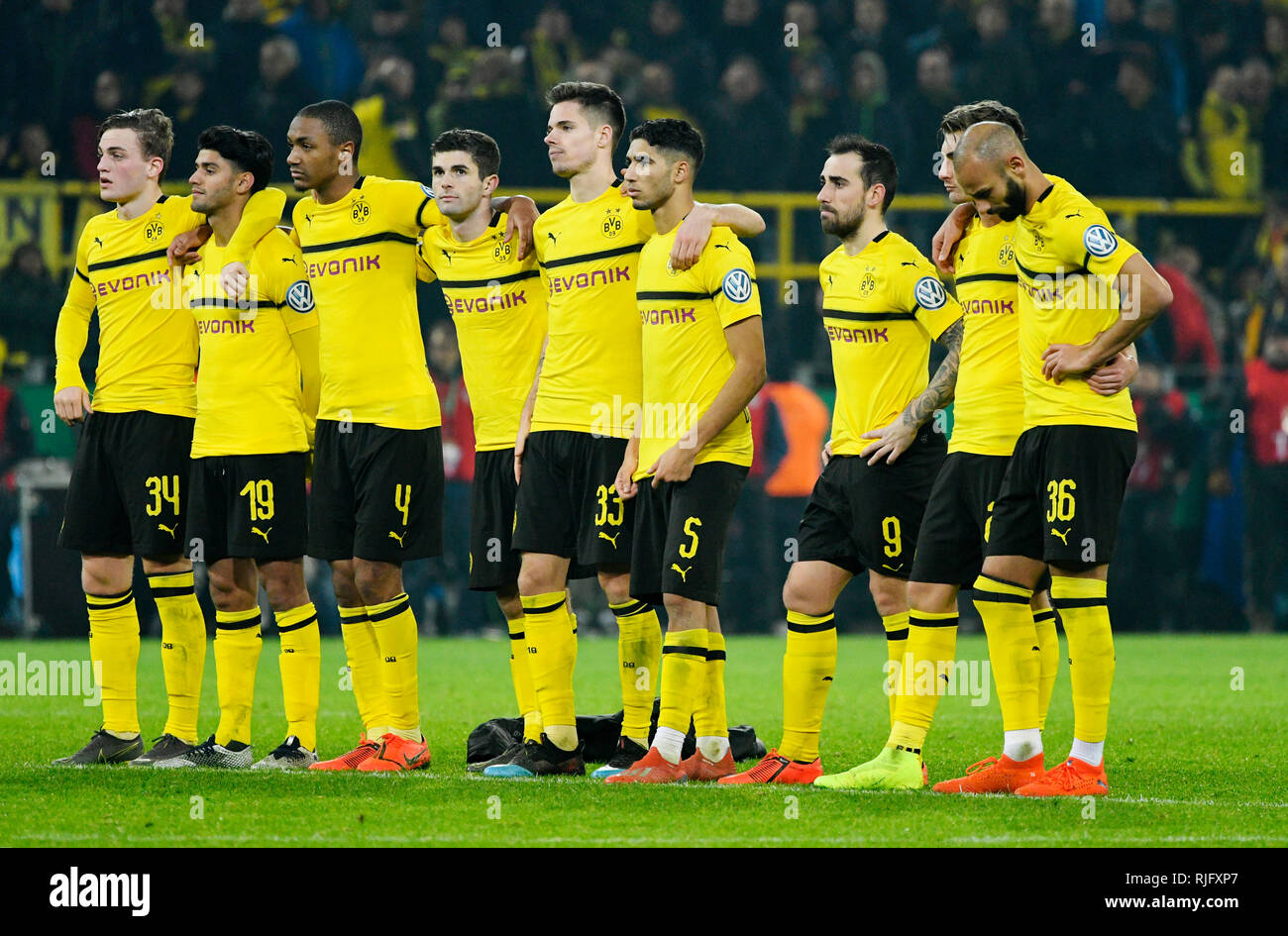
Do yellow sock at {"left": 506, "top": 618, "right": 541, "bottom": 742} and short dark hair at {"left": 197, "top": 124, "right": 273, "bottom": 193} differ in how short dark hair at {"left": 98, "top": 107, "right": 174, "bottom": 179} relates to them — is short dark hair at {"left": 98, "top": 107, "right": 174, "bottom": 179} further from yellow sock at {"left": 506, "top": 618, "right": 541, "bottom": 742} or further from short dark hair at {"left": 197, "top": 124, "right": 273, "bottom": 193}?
yellow sock at {"left": 506, "top": 618, "right": 541, "bottom": 742}

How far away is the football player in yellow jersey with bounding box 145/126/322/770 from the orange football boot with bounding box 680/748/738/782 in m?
1.57

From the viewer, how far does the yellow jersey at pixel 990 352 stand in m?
5.90

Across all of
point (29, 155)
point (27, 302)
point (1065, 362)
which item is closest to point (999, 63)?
point (29, 155)

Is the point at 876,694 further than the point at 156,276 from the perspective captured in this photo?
Yes

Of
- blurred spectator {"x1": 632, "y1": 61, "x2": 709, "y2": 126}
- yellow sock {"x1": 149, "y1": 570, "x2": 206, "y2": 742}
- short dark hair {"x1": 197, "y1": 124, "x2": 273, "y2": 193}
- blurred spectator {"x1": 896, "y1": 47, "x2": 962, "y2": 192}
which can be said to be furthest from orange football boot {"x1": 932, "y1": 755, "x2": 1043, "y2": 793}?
blurred spectator {"x1": 632, "y1": 61, "x2": 709, "y2": 126}

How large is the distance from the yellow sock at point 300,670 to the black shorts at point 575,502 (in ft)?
3.29

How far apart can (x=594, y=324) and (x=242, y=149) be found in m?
1.72

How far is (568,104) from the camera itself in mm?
6512

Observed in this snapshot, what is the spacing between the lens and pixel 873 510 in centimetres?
613

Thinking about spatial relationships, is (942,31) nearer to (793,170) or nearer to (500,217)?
(793,170)

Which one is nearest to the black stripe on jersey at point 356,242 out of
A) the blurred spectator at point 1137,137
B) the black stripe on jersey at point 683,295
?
the black stripe on jersey at point 683,295

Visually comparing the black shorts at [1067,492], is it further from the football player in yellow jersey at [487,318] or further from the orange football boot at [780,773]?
the football player in yellow jersey at [487,318]

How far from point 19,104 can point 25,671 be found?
6052 mm

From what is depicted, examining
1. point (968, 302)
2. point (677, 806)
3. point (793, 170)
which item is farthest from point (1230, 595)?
point (677, 806)
